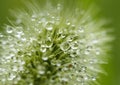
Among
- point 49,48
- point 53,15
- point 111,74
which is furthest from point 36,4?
point 111,74

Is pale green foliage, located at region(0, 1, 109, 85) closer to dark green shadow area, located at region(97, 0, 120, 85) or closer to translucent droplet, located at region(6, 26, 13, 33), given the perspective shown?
translucent droplet, located at region(6, 26, 13, 33)

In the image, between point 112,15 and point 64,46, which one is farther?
point 112,15

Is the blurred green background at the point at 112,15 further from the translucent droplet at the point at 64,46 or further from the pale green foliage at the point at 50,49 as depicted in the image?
the translucent droplet at the point at 64,46

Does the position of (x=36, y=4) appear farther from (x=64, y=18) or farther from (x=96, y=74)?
(x=96, y=74)

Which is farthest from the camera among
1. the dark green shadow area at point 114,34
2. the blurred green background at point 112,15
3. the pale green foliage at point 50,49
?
the blurred green background at point 112,15

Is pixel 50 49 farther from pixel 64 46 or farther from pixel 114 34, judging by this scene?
pixel 114 34

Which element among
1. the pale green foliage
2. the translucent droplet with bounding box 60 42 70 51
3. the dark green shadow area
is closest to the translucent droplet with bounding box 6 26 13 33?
the pale green foliage

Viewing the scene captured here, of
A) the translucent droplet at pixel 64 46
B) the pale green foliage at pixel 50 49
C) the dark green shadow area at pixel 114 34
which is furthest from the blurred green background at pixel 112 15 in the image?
the translucent droplet at pixel 64 46

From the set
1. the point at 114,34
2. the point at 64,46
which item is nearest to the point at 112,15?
the point at 114,34
